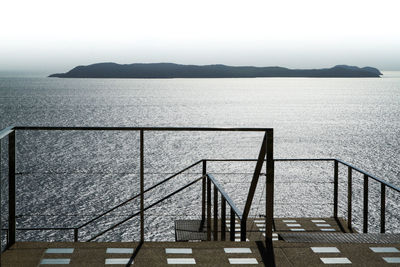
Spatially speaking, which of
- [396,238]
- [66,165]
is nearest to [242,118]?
[66,165]

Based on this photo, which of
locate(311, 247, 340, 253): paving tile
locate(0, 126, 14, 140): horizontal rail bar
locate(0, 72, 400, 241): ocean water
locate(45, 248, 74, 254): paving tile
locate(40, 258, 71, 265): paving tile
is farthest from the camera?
locate(0, 72, 400, 241): ocean water

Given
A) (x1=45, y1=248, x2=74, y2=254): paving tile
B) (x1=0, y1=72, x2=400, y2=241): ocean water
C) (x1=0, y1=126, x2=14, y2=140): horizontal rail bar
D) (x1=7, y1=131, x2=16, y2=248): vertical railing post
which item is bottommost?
(x1=0, y1=72, x2=400, y2=241): ocean water

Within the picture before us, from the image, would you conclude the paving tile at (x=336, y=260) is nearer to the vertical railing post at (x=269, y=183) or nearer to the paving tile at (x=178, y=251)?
the vertical railing post at (x=269, y=183)

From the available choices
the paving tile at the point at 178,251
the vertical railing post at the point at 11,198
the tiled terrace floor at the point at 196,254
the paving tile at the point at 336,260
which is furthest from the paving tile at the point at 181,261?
the vertical railing post at the point at 11,198

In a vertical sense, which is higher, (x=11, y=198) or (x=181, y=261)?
(x=11, y=198)

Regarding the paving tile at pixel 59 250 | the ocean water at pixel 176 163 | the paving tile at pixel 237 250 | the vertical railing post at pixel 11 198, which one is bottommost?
the ocean water at pixel 176 163

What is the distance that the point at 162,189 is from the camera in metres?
35.4

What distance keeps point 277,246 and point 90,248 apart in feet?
3.65

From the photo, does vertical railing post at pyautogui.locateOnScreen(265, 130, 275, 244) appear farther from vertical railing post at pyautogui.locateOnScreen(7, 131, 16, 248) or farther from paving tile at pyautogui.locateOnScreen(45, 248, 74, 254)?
vertical railing post at pyautogui.locateOnScreen(7, 131, 16, 248)

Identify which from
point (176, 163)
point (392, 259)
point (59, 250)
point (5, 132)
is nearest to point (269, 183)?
point (392, 259)

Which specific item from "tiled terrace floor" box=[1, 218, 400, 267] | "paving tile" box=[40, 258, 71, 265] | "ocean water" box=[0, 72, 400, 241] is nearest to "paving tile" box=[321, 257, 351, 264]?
"tiled terrace floor" box=[1, 218, 400, 267]

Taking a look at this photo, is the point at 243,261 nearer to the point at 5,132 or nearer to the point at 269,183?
the point at 269,183

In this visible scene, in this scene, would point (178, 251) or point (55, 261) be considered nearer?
point (55, 261)

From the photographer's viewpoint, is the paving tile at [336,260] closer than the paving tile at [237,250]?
Yes
